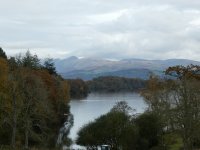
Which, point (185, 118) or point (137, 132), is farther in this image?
point (137, 132)

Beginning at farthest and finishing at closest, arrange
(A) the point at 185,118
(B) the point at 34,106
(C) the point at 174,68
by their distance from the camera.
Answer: (C) the point at 174,68 < (B) the point at 34,106 < (A) the point at 185,118

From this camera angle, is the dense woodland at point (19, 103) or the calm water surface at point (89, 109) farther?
the calm water surface at point (89, 109)

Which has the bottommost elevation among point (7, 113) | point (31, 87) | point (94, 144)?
point (94, 144)

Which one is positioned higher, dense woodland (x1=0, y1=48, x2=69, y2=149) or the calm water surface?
dense woodland (x1=0, y1=48, x2=69, y2=149)

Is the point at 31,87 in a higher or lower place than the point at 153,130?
higher

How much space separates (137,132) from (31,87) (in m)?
11.5

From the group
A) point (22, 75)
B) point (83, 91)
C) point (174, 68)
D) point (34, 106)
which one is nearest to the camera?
point (22, 75)

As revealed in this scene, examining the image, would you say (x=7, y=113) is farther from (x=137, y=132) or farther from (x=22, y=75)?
(x=137, y=132)

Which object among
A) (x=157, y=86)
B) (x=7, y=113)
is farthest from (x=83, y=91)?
(x=7, y=113)

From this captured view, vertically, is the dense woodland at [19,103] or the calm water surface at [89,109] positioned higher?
the dense woodland at [19,103]

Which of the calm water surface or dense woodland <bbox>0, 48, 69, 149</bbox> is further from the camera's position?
the calm water surface

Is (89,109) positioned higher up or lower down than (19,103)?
lower down

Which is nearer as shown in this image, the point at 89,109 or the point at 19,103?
the point at 19,103

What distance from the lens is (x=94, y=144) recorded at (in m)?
43.9
